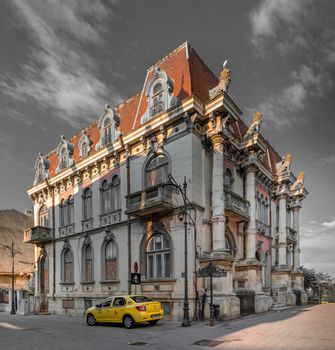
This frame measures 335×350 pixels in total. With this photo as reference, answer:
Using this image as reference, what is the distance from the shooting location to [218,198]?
20.7 meters

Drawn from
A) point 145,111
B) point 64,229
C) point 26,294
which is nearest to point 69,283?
point 64,229

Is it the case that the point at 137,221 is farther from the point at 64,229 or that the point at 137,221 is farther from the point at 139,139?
the point at 64,229

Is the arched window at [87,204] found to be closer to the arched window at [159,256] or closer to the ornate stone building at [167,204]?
the ornate stone building at [167,204]

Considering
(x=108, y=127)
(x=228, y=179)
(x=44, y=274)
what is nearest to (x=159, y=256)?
(x=228, y=179)

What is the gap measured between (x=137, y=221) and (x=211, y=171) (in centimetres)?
570

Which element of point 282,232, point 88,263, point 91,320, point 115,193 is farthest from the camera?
point 282,232

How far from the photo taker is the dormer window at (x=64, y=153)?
31200mm

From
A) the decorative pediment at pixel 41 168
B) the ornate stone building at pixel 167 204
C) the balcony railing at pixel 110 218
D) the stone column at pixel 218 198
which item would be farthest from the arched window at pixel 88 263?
the stone column at pixel 218 198

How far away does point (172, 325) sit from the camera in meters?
17.4

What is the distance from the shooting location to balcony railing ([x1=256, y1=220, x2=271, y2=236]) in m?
27.6

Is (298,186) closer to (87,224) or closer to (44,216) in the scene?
(87,224)

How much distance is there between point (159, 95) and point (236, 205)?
858cm

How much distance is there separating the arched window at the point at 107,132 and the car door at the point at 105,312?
12721 mm

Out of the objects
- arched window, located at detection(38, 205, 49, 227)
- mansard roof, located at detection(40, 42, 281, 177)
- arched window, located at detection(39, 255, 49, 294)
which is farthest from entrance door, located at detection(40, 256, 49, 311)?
mansard roof, located at detection(40, 42, 281, 177)
